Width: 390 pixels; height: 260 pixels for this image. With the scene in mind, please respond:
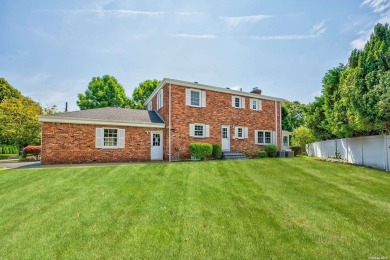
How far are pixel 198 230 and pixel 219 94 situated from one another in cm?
1388

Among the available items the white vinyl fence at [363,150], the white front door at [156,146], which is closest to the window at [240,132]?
the white vinyl fence at [363,150]

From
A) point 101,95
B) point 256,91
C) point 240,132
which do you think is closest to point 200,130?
point 240,132

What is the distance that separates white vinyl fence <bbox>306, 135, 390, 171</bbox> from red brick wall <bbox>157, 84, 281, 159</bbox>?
533cm

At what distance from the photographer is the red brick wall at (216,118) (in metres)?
15.1

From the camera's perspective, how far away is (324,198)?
6262 millimetres

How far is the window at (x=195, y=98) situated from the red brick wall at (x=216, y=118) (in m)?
0.32

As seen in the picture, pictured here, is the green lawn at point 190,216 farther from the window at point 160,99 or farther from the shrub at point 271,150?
the shrub at point 271,150

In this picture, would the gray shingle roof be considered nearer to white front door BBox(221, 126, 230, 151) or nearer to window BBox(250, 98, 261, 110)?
white front door BBox(221, 126, 230, 151)

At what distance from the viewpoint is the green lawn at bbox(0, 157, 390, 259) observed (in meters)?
3.70

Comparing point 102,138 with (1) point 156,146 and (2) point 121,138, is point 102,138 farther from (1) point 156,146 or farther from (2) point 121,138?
(1) point 156,146

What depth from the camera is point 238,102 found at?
59.2 ft

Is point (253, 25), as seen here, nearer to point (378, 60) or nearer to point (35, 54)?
point (378, 60)

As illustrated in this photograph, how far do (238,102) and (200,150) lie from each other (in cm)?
642

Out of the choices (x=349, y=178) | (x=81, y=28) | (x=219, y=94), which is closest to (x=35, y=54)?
(x=81, y=28)
